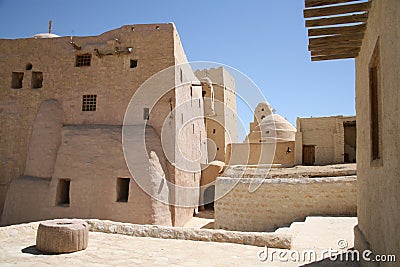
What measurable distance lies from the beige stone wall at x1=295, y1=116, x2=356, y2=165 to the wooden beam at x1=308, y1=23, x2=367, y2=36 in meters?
12.7

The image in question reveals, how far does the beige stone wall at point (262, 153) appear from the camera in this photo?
1850 centimetres

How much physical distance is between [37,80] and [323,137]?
14727 millimetres

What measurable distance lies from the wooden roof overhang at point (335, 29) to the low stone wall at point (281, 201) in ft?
15.4

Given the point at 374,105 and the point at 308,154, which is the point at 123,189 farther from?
the point at 374,105

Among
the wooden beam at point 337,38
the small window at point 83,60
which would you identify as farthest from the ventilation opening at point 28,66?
the wooden beam at point 337,38

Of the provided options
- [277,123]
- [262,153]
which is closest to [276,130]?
[277,123]

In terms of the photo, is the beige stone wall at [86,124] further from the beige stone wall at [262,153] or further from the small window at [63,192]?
the beige stone wall at [262,153]

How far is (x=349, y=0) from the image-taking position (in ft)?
12.5

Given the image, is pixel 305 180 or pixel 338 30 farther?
pixel 305 180

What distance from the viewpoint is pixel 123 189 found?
14000 millimetres

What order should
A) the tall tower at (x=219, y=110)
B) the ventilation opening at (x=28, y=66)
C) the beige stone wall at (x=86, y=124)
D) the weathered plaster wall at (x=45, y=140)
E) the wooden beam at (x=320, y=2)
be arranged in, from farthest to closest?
1. the tall tower at (x=219, y=110)
2. the ventilation opening at (x=28, y=66)
3. the weathered plaster wall at (x=45, y=140)
4. the beige stone wall at (x=86, y=124)
5. the wooden beam at (x=320, y=2)

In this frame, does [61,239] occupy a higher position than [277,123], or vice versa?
[277,123]

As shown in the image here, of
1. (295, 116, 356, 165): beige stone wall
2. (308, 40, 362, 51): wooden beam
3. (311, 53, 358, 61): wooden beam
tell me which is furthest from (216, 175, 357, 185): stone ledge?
(295, 116, 356, 165): beige stone wall

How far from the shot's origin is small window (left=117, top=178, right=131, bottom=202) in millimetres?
13523
